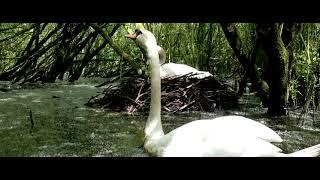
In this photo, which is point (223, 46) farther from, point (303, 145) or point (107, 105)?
point (303, 145)

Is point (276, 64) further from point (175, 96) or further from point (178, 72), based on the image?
point (178, 72)

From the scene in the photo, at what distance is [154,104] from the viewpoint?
10.6 ft

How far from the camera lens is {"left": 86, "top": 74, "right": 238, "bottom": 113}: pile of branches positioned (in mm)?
4391

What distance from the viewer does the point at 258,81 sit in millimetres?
4285

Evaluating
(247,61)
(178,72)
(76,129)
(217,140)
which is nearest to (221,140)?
(217,140)

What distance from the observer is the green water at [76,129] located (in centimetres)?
293

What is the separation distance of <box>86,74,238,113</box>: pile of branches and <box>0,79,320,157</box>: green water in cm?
14

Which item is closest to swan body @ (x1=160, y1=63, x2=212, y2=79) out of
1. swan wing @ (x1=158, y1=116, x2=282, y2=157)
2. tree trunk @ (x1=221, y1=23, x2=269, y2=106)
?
tree trunk @ (x1=221, y1=23, x2=269, y2=106)

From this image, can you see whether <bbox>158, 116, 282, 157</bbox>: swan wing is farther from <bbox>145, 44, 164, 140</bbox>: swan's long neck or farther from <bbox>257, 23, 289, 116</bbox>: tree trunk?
<bbox>257, 23, 289, 116</bbox>: tree trunk

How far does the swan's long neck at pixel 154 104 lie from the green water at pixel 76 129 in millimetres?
125

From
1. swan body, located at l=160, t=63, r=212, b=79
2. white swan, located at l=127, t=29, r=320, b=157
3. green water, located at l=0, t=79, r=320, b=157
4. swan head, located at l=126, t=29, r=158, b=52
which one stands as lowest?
green water, located at l=0, t=79, r=320, b=157

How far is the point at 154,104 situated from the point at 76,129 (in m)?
0.64
